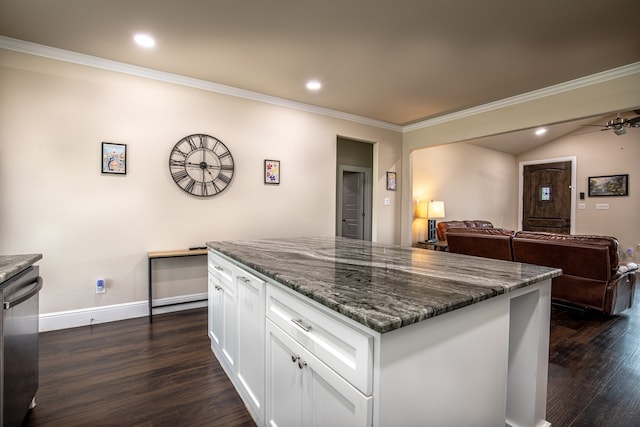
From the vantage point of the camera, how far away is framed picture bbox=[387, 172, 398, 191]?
5.26m

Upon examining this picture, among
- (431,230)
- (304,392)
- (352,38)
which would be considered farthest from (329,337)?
(431,230)

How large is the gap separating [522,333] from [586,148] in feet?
24.9

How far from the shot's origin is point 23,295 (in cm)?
138

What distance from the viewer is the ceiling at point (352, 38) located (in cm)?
218

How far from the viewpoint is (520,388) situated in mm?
1455

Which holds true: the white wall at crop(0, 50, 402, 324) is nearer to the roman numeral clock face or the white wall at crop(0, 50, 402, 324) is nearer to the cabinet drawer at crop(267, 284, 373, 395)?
the roman numeral clock face

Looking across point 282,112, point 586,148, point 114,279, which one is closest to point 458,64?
point 282,112

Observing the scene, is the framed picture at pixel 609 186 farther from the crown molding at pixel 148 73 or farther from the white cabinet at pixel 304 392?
the white cabinet at pixel 304 392

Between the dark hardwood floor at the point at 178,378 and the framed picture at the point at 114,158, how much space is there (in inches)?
61.6

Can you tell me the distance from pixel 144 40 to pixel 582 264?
15.8 ft

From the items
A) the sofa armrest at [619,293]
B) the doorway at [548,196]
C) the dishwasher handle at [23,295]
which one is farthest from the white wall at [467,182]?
the dishwasher handle at [23,295]

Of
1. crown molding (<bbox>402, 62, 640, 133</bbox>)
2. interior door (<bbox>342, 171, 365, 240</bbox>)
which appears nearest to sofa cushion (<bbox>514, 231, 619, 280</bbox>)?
crown molding (<bbox>402, 62, 640, 133</bbox>)

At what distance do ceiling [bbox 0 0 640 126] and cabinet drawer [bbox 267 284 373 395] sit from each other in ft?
7.06

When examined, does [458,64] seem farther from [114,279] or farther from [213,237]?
[114,279]
